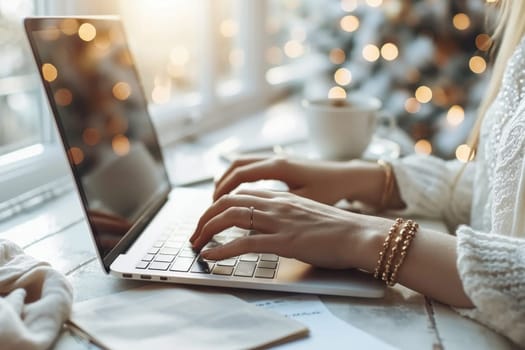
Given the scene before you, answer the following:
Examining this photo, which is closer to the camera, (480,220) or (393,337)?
(393,337)

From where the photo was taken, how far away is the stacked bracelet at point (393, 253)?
0.58 m

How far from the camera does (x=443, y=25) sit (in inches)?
73.1

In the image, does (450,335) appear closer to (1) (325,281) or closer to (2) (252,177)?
(1) (325,281)

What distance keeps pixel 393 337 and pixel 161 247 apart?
0.28 m

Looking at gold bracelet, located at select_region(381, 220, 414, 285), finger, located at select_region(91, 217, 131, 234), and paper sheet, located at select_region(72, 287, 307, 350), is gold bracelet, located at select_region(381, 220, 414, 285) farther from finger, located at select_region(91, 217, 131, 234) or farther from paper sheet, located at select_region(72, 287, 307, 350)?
finger, located at select_region(91, 217, 131, 234)

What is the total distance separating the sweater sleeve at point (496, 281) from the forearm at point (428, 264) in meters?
0.02

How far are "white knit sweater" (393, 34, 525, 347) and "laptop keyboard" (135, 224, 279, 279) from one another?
196 mm

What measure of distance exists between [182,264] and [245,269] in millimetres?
67

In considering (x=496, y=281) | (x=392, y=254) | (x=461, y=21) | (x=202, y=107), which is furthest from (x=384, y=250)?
(x=461, y=21)

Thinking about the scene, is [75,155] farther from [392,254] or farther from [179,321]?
[392,254]

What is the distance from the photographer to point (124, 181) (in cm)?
77

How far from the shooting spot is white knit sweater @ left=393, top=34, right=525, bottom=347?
52 cm

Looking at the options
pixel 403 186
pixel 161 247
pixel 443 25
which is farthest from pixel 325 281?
pixel 443 25

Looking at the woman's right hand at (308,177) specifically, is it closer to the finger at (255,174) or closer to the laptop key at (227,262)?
the finger at (255,174)
